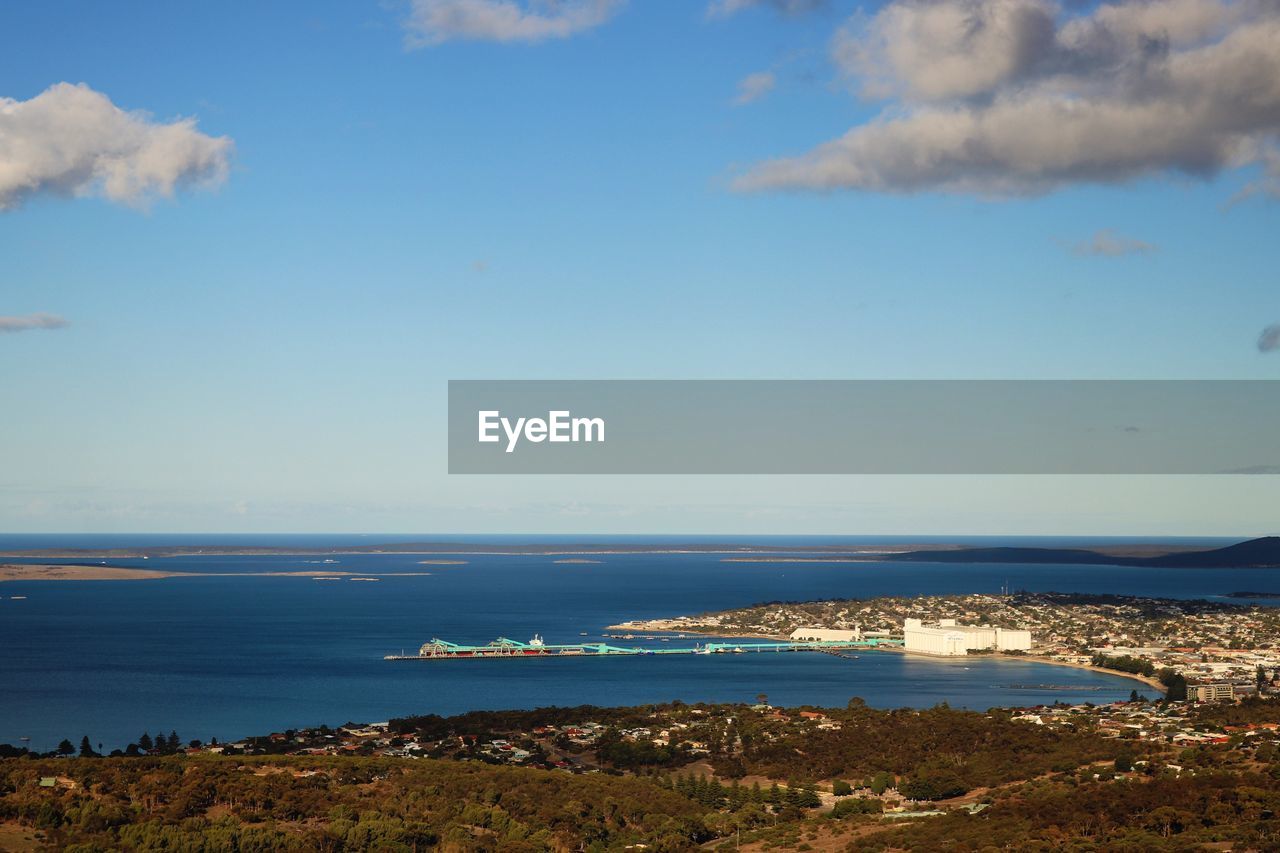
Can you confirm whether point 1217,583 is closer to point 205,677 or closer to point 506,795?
point 205,677

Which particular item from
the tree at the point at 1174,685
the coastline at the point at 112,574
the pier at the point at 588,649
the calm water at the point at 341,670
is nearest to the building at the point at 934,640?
the pier at the point at 588,649

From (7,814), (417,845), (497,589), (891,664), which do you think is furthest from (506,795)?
(497,589)

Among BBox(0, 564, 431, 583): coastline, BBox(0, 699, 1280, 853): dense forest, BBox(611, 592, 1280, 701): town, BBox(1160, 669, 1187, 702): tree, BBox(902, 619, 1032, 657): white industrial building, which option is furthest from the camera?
BBox(0, 564, 431, 583): coastline

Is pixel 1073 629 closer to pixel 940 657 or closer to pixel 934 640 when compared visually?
pixel 934 640

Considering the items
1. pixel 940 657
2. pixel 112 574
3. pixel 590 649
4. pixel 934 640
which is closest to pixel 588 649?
pixel 590 649

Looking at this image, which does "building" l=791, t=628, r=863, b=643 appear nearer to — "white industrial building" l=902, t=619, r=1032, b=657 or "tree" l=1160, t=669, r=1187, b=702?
"white industrial building" l=902, t=619, r=1032, b=657

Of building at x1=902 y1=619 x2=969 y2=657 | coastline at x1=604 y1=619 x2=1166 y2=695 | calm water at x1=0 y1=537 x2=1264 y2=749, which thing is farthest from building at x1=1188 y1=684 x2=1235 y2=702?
building at x1=902 y1=619 x2=969 y2=657

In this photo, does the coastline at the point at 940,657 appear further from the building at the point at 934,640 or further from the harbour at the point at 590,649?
the harbour at the point at 590,649
